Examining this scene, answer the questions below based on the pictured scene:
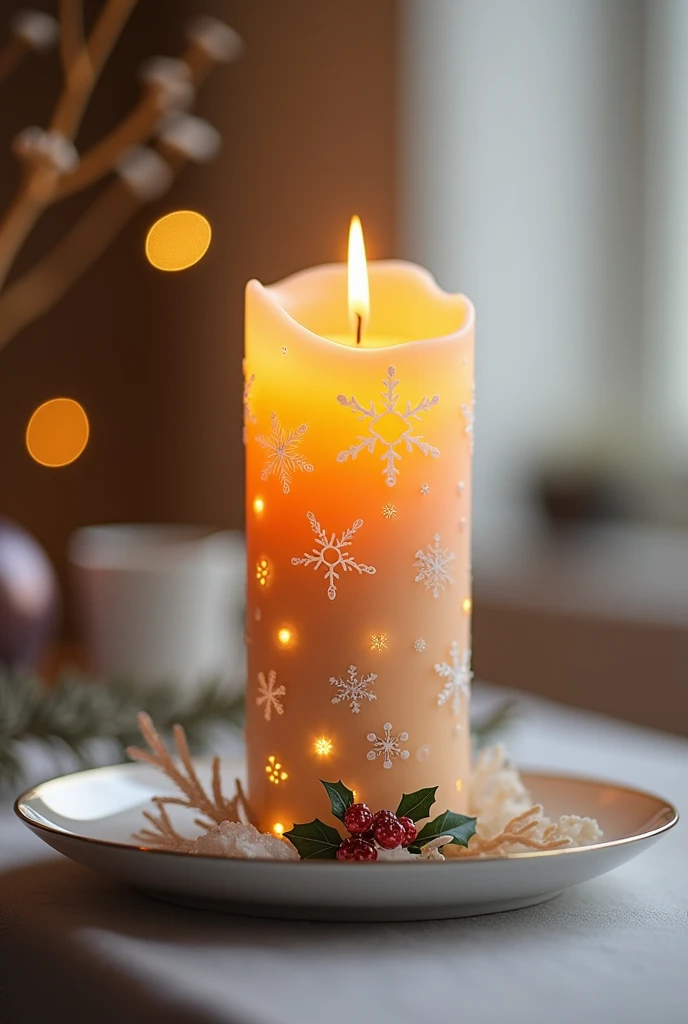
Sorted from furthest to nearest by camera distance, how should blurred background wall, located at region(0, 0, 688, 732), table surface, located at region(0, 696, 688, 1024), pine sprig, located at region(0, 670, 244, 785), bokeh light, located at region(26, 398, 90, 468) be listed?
bokeh light, located at region(26, 398, 90, 468) → blurred background wall, located at region(0, 0, 688, 732) → pine sprig, located at region(0, 670, 244, 785) → table surface, located at region(0, 696, 688, 1024)

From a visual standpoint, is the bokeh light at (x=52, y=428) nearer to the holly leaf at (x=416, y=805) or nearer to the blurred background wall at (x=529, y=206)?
the blurred background wall at (x=529, y=206)

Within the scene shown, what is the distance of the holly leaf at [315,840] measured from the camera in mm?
389

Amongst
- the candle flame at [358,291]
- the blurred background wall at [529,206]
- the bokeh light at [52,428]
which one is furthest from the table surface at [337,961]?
the bokeh light at [52,428]

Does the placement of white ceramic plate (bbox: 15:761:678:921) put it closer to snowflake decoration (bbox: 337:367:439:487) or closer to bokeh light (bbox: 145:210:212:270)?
snowflake decoration (bbox: 337:367:439:487)

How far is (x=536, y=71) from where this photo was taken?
2.14 m

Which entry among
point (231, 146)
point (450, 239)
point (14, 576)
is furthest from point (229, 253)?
point (14, 576)

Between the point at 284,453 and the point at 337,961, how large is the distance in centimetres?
18

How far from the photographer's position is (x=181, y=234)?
314 cm

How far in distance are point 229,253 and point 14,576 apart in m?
1.82

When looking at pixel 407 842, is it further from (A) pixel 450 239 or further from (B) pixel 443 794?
(A) pixel 450 239

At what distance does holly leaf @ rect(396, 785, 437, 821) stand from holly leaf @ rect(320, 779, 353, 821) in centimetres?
2

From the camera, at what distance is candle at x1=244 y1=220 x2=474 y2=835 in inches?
16.5

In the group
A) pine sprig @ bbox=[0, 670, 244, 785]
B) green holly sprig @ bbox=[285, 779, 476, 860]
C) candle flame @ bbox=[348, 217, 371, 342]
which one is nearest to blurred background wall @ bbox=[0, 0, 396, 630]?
pine sprig @ bbox=[0, 670, 244, 785]

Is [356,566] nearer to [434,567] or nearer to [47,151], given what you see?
[434,567]
